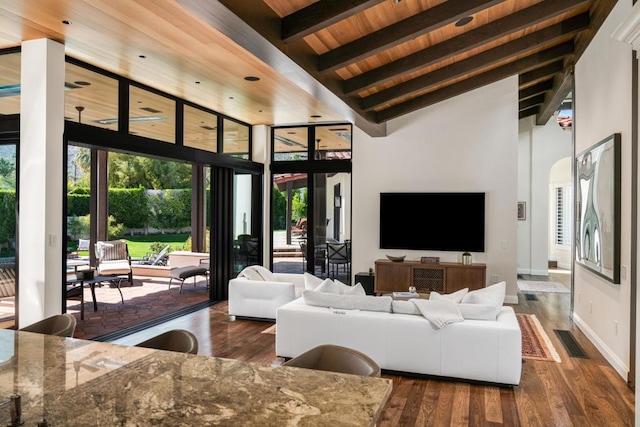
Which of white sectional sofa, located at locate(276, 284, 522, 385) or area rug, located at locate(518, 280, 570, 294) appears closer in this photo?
white sectional sofa, located at locate(276, 284, 522, 385)

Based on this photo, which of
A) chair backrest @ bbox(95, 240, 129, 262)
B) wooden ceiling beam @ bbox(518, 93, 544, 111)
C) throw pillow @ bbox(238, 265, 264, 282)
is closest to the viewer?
throw pillow @ bbox(238, 265, 264, 282)

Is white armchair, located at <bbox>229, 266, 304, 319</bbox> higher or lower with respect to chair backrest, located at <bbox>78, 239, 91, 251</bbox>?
lower

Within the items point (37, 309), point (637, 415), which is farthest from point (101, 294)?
point (637, 415)

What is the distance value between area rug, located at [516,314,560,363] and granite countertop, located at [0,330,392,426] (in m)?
3.78

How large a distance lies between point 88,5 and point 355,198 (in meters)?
5.65

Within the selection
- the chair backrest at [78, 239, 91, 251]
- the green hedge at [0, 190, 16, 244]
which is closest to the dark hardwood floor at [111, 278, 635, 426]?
the green hedge at [0, 190, 16, 244]

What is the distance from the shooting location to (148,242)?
551 inches

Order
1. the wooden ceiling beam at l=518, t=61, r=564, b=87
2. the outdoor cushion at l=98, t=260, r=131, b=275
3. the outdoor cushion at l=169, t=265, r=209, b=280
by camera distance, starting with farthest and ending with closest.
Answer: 1. the outdoor cushion at l=98, t=260, r=131, b=275
2. the outdoor cushion at l=169, t=265, r=209, b=280
3. the wooden ceiling beam at l=518, t=61, r=564, b=87

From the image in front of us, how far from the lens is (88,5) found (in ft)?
11.9

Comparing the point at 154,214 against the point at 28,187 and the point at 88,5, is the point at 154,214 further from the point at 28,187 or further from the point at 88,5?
the point at 88,5

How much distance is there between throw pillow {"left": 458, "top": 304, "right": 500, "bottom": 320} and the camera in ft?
13.3

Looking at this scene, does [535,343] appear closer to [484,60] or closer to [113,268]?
[484,60]

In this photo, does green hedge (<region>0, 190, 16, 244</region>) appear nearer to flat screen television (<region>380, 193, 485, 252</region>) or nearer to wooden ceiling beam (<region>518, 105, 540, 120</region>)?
flat screen television (<region>380, 193, 485, 252</region>)

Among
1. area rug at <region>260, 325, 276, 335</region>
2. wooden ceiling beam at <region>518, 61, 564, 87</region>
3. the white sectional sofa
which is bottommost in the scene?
area rug at <region>260, 325, 276, 335</region>
